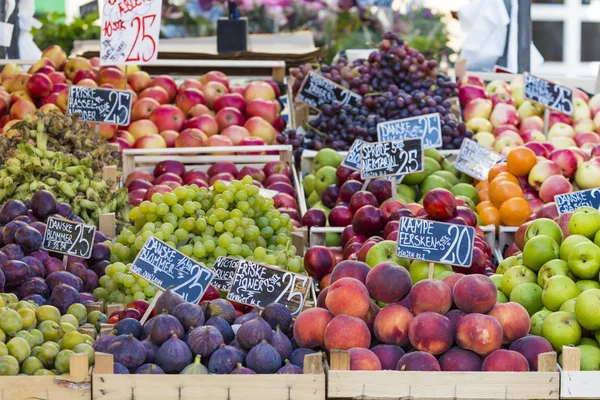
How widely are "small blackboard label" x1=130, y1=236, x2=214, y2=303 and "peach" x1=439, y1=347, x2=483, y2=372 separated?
2.53 ft

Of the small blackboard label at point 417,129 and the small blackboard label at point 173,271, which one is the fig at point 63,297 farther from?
the small blackboard label at point 417,129

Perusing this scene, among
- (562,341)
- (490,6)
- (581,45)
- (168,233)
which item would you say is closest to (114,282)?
(168,233)

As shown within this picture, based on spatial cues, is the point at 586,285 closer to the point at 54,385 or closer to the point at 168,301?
the point at 168,301

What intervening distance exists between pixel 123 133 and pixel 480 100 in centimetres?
222

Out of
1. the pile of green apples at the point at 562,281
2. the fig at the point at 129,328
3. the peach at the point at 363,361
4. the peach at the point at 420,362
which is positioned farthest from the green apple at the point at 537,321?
the fig at the point at 129,328

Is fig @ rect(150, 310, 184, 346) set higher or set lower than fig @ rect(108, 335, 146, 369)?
higher

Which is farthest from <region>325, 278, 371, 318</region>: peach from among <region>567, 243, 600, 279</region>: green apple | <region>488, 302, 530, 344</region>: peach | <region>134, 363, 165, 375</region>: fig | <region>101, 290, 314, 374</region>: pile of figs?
<region>567, 243, 600, 279</region>: green apple

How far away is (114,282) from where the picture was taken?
2992mm

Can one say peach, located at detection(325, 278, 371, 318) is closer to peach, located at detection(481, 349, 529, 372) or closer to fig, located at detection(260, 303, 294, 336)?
fig, located at detection(260, 303, 294, 336)

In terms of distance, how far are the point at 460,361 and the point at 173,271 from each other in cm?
92

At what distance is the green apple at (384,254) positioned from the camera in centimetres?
279

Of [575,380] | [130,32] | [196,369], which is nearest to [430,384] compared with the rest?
[575,380]

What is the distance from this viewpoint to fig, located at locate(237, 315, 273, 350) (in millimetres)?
2260

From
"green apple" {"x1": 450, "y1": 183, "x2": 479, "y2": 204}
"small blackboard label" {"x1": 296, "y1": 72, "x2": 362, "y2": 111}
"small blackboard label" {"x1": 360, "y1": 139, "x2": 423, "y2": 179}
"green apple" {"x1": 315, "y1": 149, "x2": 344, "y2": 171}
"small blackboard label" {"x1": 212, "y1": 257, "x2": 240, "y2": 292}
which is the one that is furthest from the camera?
"small blackboard label" {"x1": 296, "y1": 72, "x2": 362, "y2": 111}
